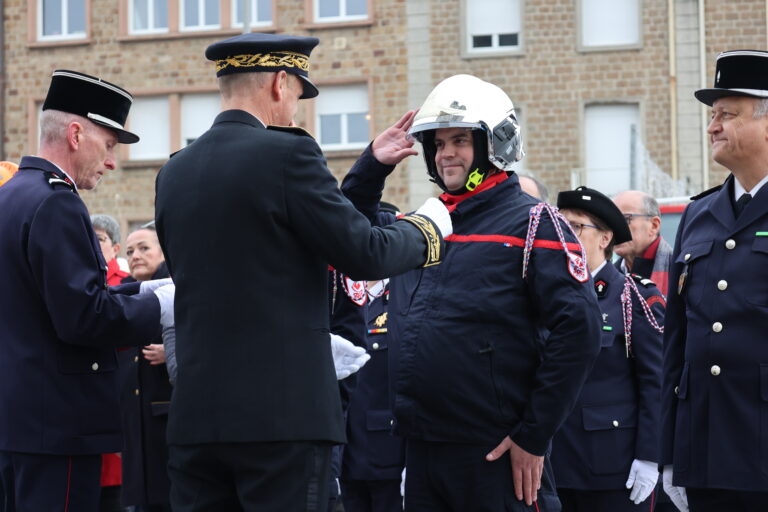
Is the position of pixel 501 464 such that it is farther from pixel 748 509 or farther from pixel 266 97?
pixel 266 97

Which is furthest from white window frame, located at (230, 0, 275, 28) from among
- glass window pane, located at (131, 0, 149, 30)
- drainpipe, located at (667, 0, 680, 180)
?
drainpipe, located at (667, 0, 680, 180)

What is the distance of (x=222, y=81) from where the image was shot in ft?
14.3

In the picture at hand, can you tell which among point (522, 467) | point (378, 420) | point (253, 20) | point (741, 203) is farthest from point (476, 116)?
point (253, 20)

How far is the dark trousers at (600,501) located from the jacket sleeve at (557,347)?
161 cm

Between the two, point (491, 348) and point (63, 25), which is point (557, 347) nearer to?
point (491, 348)

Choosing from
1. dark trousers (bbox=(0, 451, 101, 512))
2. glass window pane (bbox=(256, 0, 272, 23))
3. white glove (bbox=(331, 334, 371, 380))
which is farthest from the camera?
glass window pane (bbox=(256, 0, 272, 23))

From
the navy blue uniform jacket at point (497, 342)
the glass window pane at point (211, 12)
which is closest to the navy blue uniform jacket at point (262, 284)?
the navy blue uniform jacket at point (497, 342)

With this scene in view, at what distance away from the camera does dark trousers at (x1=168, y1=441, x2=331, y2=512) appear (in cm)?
392

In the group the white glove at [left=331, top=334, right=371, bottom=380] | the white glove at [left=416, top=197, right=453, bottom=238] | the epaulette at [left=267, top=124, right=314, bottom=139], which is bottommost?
the white glove at [left=331, top=334, right=371, bottom=380]

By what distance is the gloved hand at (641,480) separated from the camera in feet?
20.1

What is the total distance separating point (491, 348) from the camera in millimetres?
4801

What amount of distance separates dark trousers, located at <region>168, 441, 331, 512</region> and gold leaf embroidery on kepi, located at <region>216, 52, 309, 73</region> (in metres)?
1.31

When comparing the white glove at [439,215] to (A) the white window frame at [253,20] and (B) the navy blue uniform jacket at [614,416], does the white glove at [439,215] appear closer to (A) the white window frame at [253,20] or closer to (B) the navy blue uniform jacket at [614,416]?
(B) the navy blue uniform jacket at [614,416]

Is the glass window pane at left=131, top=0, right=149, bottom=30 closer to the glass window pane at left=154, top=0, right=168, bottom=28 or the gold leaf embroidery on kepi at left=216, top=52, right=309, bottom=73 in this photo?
the glass window pane at left=154, top=0, right=168, bottom=28
